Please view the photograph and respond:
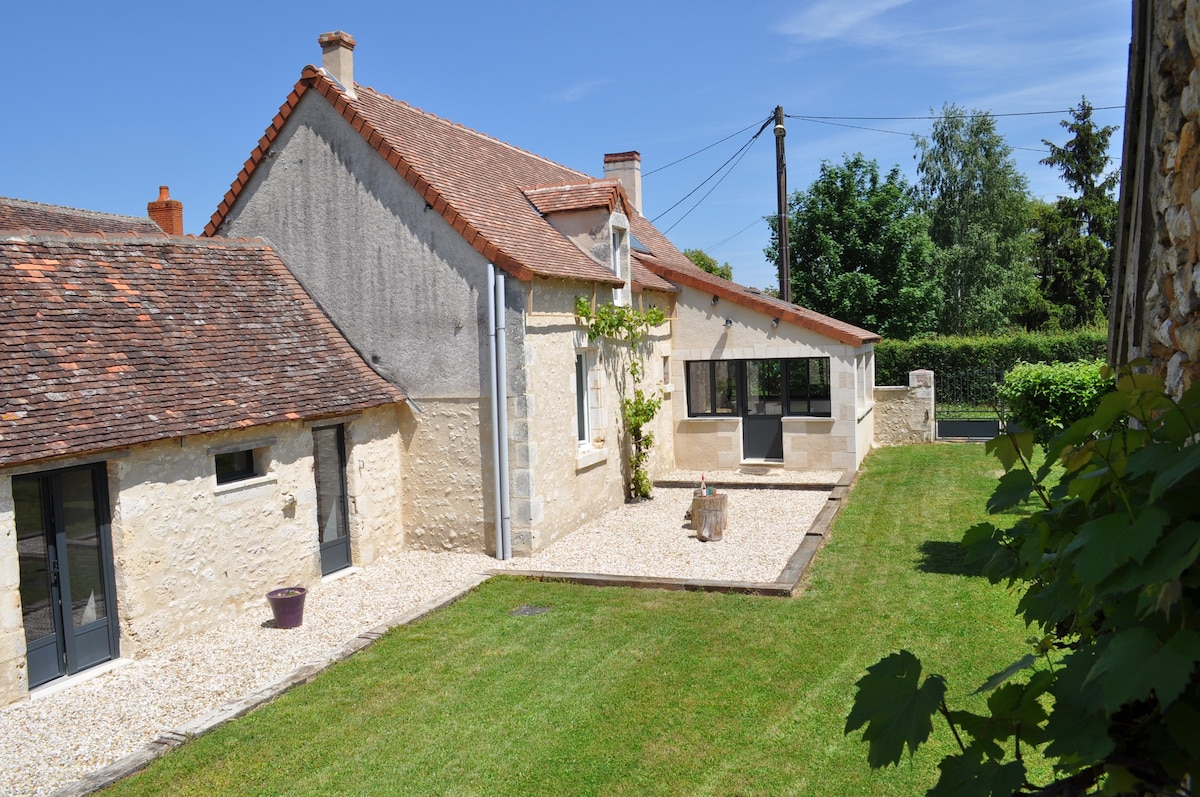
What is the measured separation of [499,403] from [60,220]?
11.0 meters

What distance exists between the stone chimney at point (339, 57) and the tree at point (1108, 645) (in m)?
12.7

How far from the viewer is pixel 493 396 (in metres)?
12.0

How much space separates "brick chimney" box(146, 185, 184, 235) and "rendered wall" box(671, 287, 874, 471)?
1226 centimetres

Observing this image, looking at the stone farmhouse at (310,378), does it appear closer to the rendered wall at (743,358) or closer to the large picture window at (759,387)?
the rendered wall at (743,358)

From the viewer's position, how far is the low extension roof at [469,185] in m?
12.0

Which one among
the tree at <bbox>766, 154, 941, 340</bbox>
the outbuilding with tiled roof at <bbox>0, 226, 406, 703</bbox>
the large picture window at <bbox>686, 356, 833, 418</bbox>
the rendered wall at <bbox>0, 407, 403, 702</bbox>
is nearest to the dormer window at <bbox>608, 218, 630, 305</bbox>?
the large picture window at <bbox>686, 356, 833, 418</bbox>

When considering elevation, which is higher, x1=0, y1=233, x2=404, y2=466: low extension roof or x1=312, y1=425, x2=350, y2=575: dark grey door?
x1=0, y1=233, x2=404, y2=466: low extension roof

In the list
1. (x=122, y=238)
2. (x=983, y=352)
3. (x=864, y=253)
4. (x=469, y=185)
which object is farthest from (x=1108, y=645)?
(x=864, y=253)

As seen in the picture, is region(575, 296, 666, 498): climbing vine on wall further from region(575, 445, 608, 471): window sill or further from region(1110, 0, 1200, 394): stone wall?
region(1110, 0, 1200, 394): stone wall

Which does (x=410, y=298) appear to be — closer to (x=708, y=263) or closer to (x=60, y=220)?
(x=60, y=220)

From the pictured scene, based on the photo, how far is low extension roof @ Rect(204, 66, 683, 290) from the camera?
1198 centimetres

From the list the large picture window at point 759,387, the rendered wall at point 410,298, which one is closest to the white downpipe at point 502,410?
the rendered wall at point 410,298

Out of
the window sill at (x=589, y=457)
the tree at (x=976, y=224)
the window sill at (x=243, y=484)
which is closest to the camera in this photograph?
the window sill at (x=243, y=484)

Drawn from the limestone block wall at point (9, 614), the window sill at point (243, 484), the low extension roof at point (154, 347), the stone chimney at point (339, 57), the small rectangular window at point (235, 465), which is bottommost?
the limestone block wall at point (9, 614)
